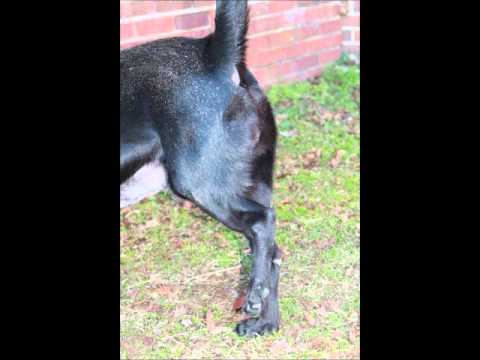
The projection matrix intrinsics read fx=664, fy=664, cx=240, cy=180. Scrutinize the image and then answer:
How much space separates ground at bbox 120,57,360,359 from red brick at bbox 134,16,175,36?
131 centimetres

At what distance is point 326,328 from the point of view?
3.34 m

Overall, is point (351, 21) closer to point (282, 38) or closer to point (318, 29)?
point (318, 29)

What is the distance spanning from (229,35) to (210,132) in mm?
462

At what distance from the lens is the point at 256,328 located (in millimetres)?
3316

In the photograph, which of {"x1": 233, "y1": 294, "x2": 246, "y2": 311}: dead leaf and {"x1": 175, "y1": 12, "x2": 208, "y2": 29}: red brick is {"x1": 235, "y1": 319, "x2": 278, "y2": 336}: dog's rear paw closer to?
{"x1": 233, "y1": 294, "x2": 246, "y2": 311}: dead leaf

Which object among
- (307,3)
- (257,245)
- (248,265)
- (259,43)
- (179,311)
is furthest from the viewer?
(307,3)

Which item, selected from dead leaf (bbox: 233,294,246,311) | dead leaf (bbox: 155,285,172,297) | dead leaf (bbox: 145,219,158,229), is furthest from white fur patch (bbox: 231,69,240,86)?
dead leaf (bbox: 145,219,158,229)

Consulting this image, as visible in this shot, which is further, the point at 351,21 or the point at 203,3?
the point at 351,21

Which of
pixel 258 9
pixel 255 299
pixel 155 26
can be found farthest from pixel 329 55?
pixel 255 299
